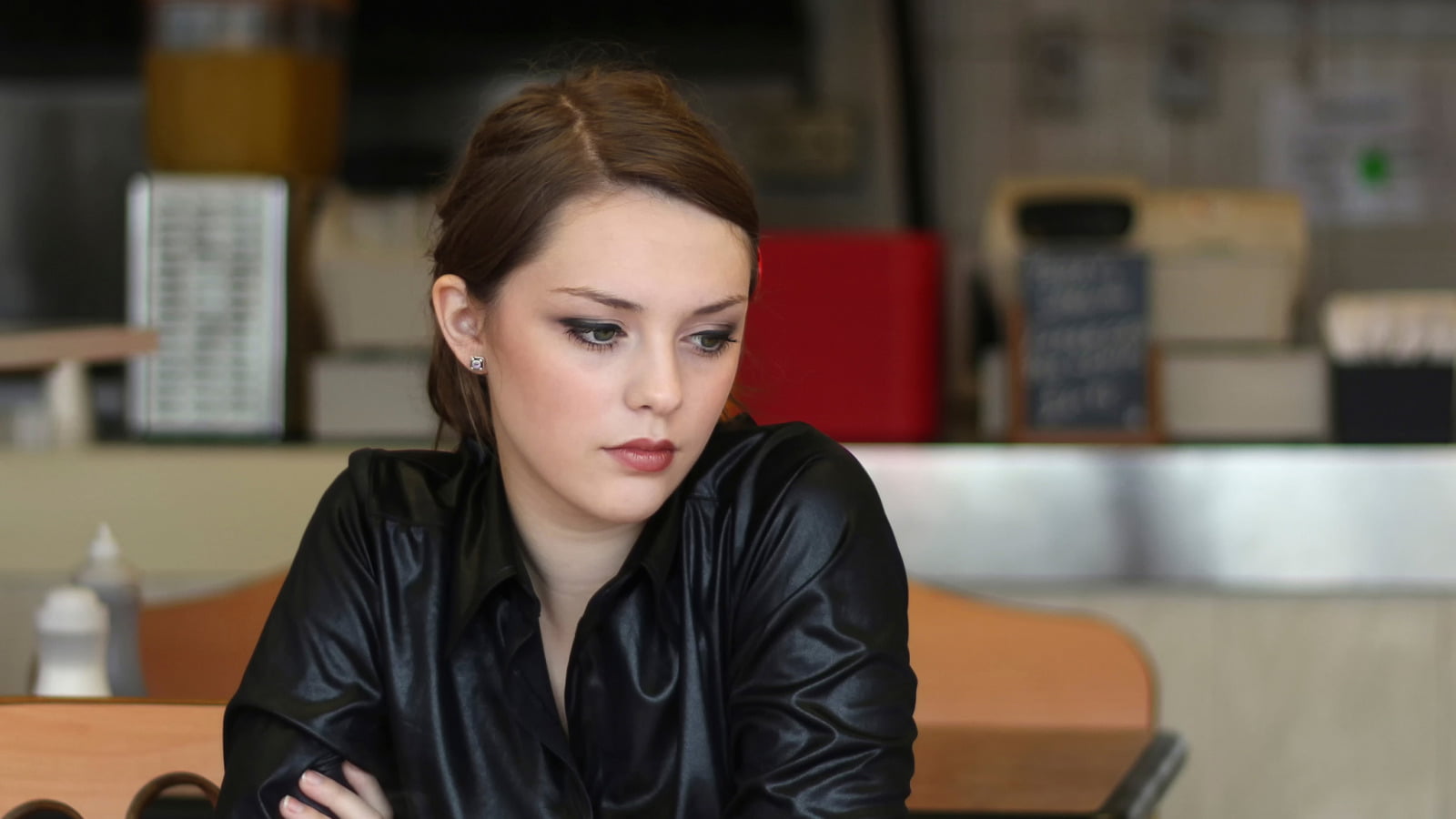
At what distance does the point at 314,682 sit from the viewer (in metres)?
1.03

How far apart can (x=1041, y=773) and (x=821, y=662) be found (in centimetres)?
31

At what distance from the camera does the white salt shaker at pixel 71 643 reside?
1.27 meters

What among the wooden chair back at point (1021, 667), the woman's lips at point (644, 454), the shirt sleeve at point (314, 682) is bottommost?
the wooden chair back at point (1021, 667)

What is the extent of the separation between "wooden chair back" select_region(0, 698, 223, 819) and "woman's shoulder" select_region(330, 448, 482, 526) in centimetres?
15

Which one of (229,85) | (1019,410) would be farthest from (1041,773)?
(229,85)

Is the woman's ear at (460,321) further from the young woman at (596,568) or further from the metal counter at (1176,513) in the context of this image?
the metal counter at (1176,513)

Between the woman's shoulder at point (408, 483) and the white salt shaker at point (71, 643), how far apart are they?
0.28 m

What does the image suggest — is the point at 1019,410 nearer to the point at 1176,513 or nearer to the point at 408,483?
the point at 1176,513

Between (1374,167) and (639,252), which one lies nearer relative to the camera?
(639,252)

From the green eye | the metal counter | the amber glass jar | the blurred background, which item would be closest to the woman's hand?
the green eye

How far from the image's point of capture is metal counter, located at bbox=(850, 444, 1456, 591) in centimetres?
202

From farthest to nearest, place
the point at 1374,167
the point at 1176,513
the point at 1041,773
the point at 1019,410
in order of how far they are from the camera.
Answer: the point at 1374,167
the point at 1019,410
the point at 1176,513
the point at 1041,773

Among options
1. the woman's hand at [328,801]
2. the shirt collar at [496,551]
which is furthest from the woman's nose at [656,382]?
the woman's hand at [328,801]

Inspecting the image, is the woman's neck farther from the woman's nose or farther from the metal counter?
the metal counter
